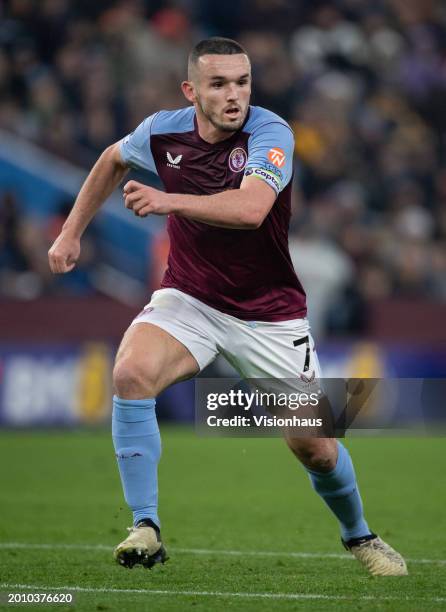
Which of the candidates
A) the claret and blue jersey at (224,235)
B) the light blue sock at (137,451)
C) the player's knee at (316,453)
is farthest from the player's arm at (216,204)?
the player's knee at (316,453)

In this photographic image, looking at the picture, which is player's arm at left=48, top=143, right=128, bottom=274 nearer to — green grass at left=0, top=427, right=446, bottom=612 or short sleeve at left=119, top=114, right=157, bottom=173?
short sleeve at left=119, top=114, right=157, bottom=173

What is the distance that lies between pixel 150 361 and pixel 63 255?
29.4 inches

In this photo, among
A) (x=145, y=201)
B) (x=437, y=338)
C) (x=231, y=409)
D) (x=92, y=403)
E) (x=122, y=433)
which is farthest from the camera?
(x=437, y=338)

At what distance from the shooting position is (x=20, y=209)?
15.1 meters

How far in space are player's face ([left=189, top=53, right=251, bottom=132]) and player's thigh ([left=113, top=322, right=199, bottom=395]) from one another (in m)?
1.02

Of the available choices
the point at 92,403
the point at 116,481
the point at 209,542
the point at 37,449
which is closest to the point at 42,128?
the point at 92,403

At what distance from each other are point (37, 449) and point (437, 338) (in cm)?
546

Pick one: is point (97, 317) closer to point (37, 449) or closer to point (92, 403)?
point (92, 403)

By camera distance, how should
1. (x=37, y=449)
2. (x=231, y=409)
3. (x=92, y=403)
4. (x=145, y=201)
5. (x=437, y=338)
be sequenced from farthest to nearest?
1. (x=437, y=338)
2. (x=92, y=403)
3. (x=37, y=449)
4. (x=231, y=409)
5. (x=145, y=201)

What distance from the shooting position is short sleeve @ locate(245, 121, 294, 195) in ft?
18.9

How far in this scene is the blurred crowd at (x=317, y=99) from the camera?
1619 cm

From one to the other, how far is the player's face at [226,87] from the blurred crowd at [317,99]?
8874 mm

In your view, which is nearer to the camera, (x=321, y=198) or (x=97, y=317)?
(x=97, y=317)

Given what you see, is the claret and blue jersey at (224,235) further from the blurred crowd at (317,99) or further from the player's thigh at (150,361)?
the blurred crowd at (317,99)
